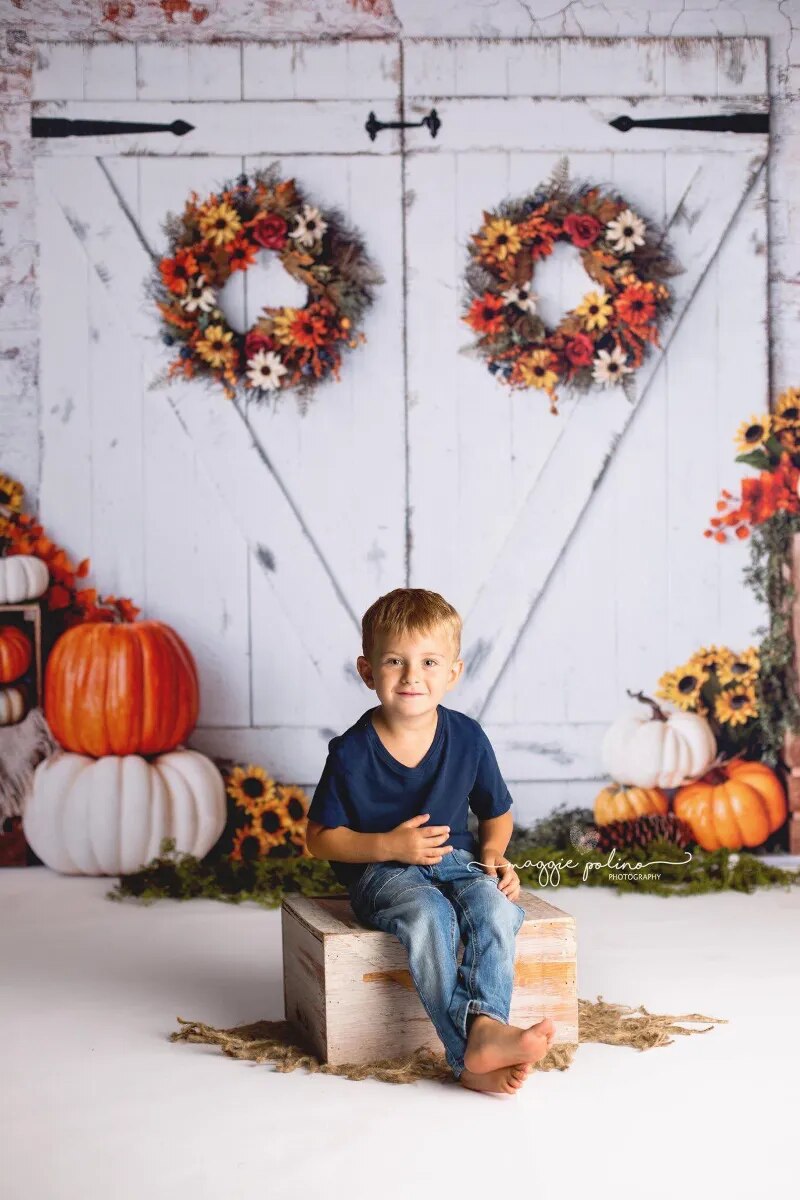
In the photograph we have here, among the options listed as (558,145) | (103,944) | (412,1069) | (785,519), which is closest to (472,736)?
(412,1069)

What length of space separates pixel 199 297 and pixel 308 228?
416 millimetres

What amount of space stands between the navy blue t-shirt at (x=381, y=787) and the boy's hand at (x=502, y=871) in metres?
0.06

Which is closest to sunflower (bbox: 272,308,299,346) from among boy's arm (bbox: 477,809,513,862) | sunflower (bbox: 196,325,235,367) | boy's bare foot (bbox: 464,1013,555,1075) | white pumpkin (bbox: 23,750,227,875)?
sunflower (bbox: 196,325,235,367)

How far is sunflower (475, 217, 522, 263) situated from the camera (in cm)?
425

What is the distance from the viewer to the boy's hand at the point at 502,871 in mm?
2459

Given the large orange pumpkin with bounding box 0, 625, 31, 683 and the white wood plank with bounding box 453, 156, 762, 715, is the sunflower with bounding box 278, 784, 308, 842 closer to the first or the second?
the white wood plank with bounding box 453, 156, 762, 715

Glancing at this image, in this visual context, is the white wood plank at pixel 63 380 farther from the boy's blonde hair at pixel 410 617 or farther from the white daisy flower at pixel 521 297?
the boy's blonde hair at pixel 410 617

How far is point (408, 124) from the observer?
4238 millimetres

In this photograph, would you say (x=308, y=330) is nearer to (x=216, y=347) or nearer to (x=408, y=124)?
(x=216, y=347)

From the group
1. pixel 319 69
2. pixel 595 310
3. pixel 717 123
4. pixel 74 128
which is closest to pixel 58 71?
pixel 74 128

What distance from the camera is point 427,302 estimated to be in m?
4.27

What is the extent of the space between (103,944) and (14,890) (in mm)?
734

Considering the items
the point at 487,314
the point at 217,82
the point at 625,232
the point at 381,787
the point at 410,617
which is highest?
the point at 217,82

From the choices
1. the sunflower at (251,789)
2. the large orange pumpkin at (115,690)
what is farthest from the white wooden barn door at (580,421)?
the large orange pumpkin at (115,690)
